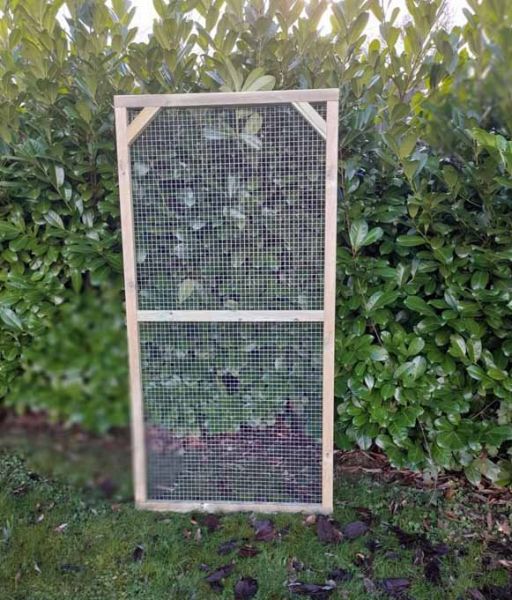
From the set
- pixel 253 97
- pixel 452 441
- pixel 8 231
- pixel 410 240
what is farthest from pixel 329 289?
pixel 8 231

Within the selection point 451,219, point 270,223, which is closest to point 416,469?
point 451,219

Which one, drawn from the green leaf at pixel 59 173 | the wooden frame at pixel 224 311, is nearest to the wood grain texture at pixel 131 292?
the wooden frame at pixel 224 311

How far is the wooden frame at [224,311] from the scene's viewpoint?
1849 mm

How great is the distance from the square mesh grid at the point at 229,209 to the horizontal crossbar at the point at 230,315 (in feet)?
0.12

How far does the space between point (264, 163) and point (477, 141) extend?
2.74 ft

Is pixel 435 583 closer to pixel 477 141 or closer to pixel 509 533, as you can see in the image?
pixel 509 533

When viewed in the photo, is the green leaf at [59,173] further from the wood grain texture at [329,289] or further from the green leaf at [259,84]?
the wood grain texture at [329,289]

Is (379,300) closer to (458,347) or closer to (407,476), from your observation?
(458,347)

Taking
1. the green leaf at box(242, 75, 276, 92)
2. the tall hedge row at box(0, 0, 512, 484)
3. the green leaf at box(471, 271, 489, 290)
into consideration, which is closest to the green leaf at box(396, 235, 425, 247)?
the tall hedge row at box(0, 0, 512, 484)

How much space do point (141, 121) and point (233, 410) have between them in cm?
123

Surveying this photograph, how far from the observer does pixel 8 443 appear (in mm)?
2539

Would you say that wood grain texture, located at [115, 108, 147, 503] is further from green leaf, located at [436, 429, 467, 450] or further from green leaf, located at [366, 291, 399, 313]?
green leaf, located at [436, 429, 467, 450]

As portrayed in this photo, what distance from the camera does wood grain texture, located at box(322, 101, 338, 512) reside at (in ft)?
6.15

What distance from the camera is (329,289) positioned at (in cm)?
196
